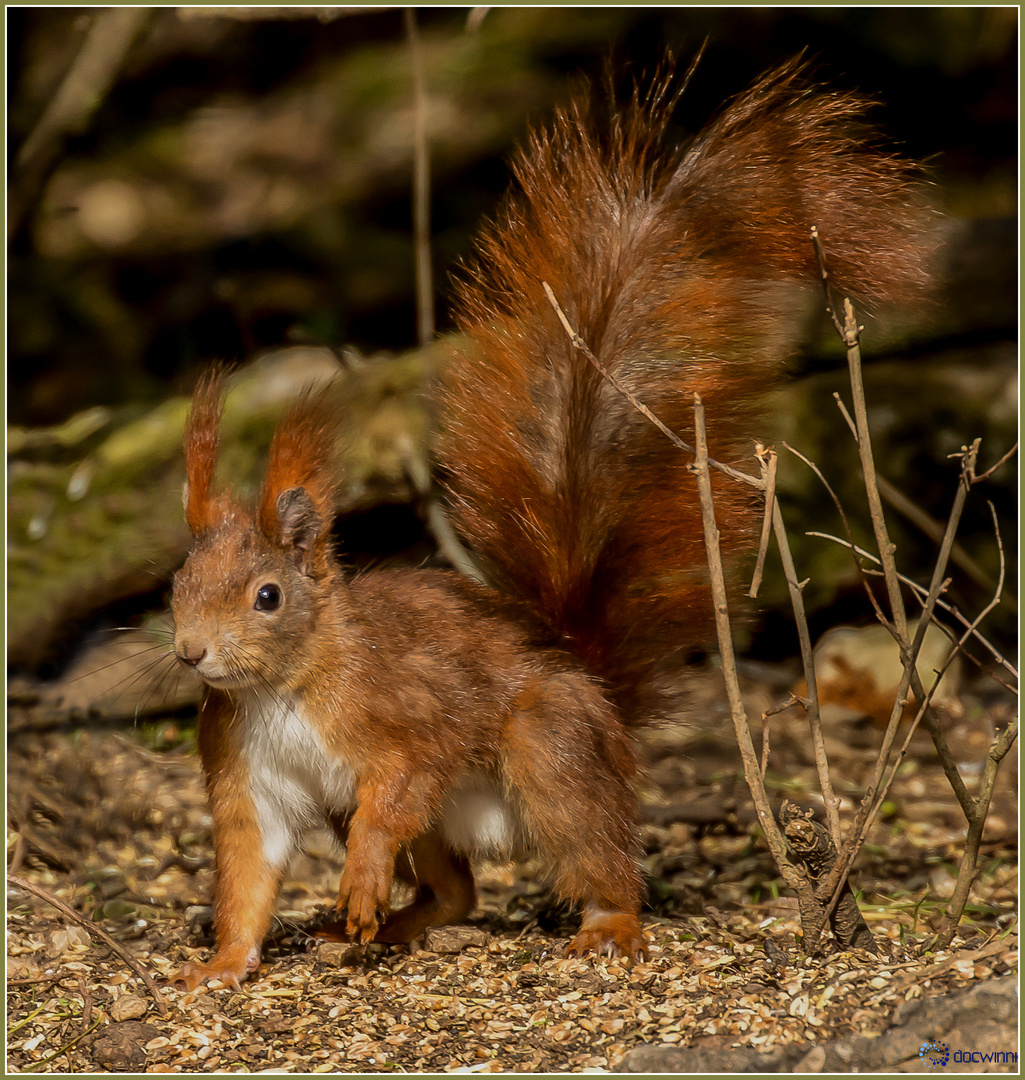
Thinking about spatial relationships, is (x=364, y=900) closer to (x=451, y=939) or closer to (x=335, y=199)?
(x=451, y=939)

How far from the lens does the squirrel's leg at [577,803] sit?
116 inches

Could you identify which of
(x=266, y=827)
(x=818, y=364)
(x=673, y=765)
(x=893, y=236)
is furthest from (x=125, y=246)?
(x=893, y=236)

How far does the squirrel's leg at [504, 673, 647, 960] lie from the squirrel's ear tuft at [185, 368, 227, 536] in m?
0.88

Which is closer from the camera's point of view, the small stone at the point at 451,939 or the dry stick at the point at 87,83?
the small stone at the point at 451,939

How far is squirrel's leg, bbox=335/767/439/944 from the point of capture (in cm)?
274

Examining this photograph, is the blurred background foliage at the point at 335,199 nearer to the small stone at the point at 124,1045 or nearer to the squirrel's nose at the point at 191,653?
the squirrel's nose at the point at 191,653

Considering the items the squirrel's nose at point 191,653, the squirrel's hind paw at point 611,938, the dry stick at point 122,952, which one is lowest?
the squirrel's hind paw at point 611,938

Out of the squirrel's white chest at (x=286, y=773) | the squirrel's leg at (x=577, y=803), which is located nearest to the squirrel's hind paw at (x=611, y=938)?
the squirrel's leg at (x=577, y=803)

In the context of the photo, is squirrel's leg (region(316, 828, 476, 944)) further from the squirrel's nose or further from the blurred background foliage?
the blurred background foliage

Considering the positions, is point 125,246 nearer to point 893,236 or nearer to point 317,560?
point 317,560

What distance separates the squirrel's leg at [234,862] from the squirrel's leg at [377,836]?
0.87 ft

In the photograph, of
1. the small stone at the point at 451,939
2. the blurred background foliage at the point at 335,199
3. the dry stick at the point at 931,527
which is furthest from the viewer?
the blurred background foliage at the point at 335,199

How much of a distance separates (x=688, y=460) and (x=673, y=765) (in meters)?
1.90

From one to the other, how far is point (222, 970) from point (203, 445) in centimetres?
121
